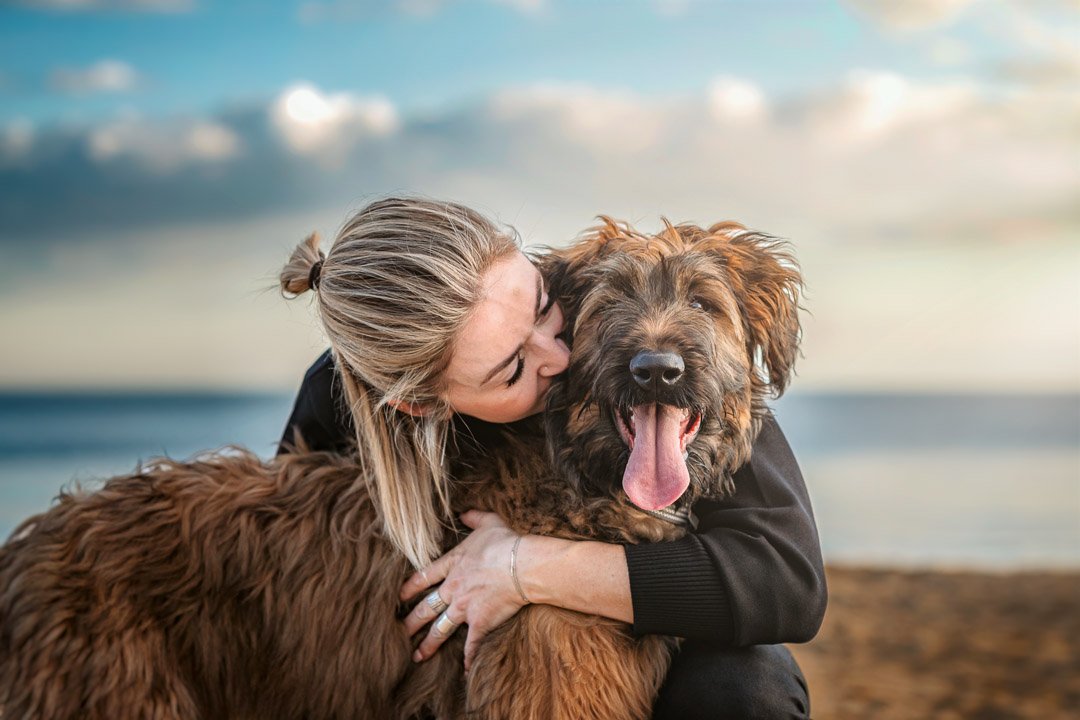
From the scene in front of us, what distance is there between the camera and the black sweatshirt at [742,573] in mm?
2365

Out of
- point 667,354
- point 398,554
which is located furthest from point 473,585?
point 667,354

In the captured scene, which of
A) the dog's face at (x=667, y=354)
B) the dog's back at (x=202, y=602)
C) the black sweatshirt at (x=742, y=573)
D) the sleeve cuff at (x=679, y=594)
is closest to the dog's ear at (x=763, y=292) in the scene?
the dog's face at (x=667, y=354)

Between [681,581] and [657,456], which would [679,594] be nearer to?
[681,581]

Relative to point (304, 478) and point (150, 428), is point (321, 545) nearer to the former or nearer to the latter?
point (304, 478)

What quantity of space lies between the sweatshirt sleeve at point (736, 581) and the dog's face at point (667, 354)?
0.13m

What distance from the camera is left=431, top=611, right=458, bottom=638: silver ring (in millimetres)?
2467

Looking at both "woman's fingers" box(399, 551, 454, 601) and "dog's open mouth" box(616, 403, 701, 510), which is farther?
"woman's fingers" box(399, 551, 454, 601)

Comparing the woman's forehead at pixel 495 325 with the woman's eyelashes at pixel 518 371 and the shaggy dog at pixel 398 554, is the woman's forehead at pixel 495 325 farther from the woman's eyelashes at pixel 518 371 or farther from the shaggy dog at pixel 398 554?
the shaggy dog at pixel 398 554

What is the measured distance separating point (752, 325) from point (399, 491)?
0.98m

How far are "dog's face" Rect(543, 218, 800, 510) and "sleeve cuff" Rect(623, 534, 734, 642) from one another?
0.16m

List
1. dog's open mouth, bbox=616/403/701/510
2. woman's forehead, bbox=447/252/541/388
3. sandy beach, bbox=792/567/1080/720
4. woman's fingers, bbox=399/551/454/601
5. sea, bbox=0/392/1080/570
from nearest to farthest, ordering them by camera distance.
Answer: dog's open mouth, bbox=616/403/701/510, woman's forehead, bbox=447/252/541/388, woman's fingers, bbox=399/551/454/601, sandy beach, bbox=792/567/1080/720, sea, bbox=0/392/1080/570

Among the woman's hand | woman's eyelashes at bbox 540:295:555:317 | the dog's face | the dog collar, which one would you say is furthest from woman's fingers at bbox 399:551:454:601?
woman's eyelashes at bbox 540:295:555:317

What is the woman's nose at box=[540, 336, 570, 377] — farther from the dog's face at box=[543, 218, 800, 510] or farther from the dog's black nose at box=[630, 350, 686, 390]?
the dog's black nose at box=[630, 350, 686, 390]

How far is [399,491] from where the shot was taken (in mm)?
2473
